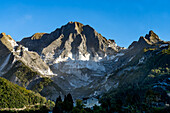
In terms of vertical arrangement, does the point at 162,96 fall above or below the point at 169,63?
below

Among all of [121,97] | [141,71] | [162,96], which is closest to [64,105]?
[121,97]

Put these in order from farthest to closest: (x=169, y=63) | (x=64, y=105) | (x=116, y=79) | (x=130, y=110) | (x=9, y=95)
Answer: (x=116, y=79) → (x=169, y=63) → (x=9, y=95) → (x=64, y=105) → (x=130, y=110)

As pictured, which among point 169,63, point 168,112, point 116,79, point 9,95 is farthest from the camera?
point 116,79

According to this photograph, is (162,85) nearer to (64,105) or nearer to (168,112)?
(168,112)

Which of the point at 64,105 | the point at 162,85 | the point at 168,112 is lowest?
the point at 168,112

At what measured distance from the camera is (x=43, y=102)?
530 feet

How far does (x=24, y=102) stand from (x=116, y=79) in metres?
86.2

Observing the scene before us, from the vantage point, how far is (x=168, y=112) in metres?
72.1

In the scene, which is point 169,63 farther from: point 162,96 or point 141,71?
point 162,96

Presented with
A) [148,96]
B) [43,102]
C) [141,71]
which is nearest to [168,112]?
[148,96]

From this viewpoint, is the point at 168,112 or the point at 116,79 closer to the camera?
the point at 168,112

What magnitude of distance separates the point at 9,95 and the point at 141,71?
8895 centimetres

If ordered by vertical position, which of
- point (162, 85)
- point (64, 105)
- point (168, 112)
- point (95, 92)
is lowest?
point (168, 112)

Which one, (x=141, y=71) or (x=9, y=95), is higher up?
(x=141, y=71)
